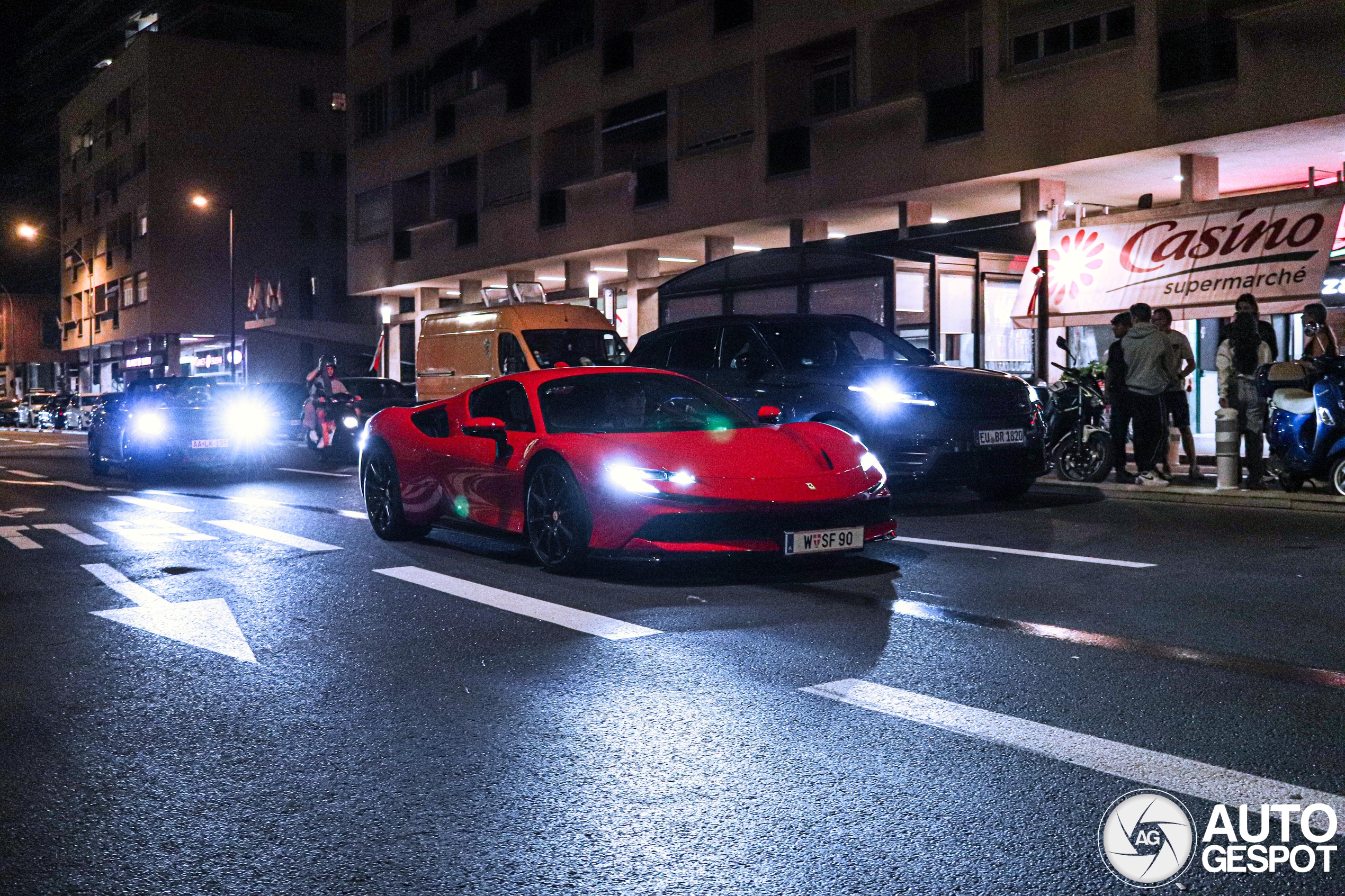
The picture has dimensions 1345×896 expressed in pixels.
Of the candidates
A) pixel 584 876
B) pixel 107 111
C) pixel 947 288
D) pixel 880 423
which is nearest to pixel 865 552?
pixel 880 423

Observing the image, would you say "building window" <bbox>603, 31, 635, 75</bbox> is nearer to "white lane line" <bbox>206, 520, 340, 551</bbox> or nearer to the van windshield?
the van windshield

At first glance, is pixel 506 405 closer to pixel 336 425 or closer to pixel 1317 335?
pixel 1317 335

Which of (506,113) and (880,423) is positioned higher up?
(506,113)

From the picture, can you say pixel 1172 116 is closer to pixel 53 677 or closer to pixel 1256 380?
pixel 1256 380

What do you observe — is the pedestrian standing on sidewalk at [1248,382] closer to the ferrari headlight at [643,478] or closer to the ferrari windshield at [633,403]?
the ferrari windshield at [633,403]

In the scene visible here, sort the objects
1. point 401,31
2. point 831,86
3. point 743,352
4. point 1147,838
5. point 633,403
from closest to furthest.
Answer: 1. point 1147,838
2. point 633,403
3. point 743,352
4. point 831,86
5. point 401,31

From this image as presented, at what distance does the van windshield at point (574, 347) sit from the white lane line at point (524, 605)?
498 inches

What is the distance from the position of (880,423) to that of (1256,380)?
169 inches

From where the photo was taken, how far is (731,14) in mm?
27922

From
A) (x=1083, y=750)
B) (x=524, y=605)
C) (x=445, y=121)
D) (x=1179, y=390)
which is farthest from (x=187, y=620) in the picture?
(x=445, y=121)

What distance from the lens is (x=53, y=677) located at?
590cm

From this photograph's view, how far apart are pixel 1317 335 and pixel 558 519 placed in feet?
28.3

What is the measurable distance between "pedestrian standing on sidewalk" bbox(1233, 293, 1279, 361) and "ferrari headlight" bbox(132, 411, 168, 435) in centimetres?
1432

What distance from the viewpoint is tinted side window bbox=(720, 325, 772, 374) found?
13461mm
